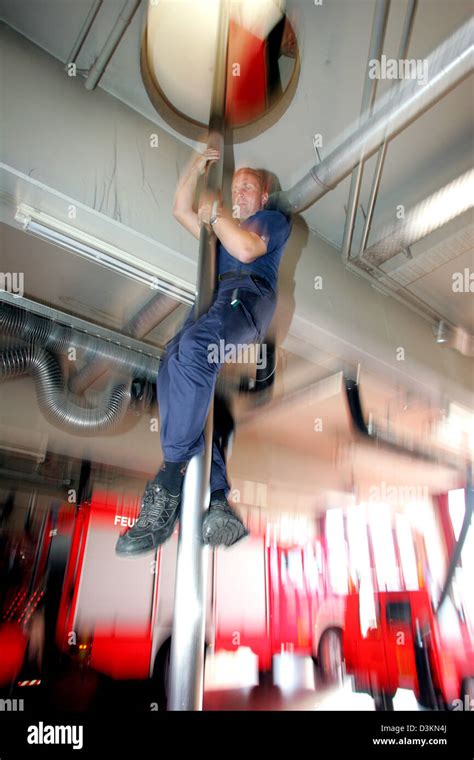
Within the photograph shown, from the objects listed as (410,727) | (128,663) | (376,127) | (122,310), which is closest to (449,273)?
(376,127)

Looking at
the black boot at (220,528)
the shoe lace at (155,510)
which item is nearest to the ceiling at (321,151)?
the shoe lace at (155,510)

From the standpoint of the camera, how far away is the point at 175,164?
221 cm

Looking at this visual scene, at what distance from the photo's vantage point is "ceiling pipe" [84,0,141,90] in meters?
1.74

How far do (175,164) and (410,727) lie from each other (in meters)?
2.64

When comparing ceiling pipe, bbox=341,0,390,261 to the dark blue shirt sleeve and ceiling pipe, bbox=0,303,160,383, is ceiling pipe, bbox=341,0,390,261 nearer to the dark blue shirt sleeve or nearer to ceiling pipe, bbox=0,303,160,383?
the dark blue shirt sleeve

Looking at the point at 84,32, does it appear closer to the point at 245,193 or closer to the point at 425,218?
the point at 245,193

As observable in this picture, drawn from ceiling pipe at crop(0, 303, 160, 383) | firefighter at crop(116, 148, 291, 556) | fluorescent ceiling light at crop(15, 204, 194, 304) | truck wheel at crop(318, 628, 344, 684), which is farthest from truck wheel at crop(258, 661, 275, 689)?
firefighter at crop(116, 148, 291, 556)

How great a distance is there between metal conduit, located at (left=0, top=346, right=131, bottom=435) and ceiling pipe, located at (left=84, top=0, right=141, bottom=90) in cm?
168

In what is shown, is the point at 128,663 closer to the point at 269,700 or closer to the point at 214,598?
the point at 214,598

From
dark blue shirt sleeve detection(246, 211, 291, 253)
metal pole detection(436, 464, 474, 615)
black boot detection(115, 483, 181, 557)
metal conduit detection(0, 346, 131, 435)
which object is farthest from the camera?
metal pole detection(436, 464, 474, 615)

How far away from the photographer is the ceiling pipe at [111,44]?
174cm

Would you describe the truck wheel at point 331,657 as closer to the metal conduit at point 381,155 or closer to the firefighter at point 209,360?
the metal conduit at point 381,155

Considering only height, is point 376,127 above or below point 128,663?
above

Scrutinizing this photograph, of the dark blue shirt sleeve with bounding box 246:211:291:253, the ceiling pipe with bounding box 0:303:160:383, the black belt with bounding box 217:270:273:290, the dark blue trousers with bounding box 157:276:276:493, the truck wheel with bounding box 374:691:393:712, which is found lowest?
the truck wheel with bounding box 374:691:393:712
